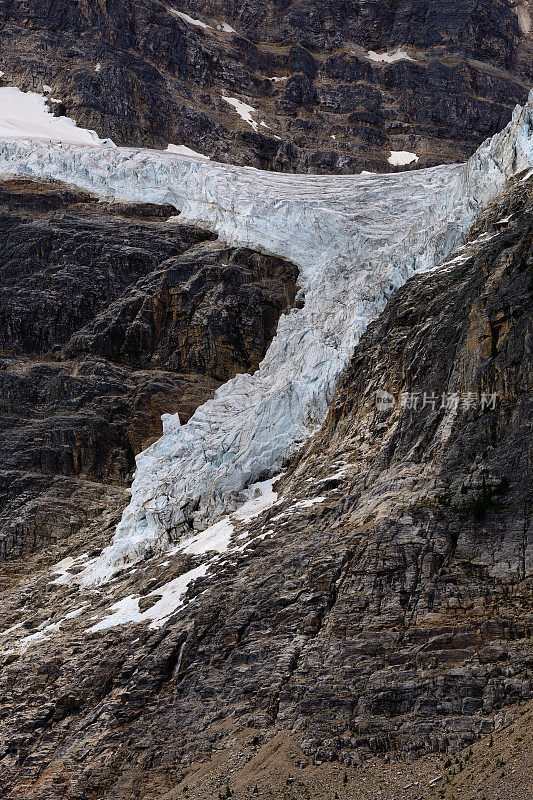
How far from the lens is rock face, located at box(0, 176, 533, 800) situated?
105 feet

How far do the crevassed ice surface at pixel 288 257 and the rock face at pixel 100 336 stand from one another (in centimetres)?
327

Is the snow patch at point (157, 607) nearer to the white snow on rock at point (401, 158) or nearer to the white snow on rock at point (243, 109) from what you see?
the white snow on rock at point (401, 158)

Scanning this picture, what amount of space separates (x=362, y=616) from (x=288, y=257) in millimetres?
56993

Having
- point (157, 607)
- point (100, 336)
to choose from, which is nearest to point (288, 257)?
point (100, 336)

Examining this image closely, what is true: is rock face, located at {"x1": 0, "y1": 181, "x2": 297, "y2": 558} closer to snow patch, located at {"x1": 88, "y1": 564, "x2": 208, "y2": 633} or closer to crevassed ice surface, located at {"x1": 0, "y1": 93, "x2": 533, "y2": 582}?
crevassed ice surface, located at {"x1": 0, "y1": 93, "x2": 533, "y2": 582}

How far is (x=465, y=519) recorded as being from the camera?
119 feet

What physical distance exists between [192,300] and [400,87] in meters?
70.0

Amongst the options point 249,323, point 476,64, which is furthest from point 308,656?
point 476,64

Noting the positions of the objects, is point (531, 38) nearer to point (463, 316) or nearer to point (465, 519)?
point (463, 316)

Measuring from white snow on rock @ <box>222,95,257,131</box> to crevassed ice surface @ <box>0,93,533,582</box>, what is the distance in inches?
1242

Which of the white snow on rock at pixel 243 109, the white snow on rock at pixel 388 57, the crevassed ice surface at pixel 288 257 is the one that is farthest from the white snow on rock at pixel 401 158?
the white snow on rock at pixel 388 57

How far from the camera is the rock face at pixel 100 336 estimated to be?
2908 inches

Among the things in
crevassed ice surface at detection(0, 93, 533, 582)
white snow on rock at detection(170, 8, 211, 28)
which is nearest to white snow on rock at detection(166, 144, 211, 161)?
crevassed ice surface at detection(0, 93, 533, 582)

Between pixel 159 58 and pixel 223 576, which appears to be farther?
pixel 159 58
